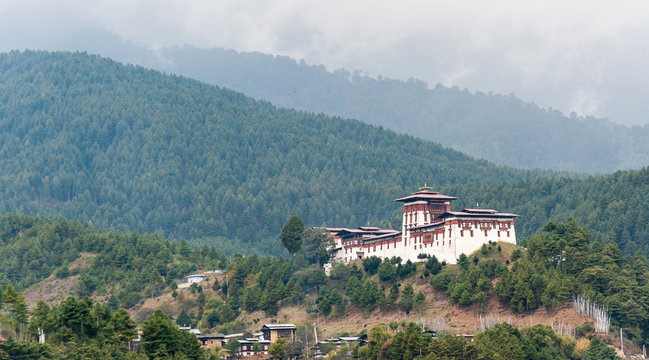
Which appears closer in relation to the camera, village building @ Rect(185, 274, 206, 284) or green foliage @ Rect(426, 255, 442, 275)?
green foliage @ Rect(426, 255, 442, 275)

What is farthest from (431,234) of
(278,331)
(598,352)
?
(598,352)

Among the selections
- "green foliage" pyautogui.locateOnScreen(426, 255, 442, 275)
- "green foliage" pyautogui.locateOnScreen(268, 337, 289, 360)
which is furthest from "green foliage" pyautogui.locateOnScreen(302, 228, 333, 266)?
"green foliage" pyautogui.locateOnScreen(268, 337, 289, 360)

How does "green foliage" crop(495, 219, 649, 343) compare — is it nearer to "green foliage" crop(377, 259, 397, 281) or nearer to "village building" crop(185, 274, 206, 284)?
"green foliage" crop(377, 259, 397, 281)

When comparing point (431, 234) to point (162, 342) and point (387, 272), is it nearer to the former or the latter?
point (387, 272)

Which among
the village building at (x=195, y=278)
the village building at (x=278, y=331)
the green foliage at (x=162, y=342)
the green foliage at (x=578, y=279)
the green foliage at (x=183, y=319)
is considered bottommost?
the green foliage at (x=162, y=342)

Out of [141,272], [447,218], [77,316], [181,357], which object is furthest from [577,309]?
[141,272]

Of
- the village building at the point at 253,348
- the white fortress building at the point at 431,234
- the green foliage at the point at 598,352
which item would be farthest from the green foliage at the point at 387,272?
the green foliage at the point at 598,352

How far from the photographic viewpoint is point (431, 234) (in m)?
168

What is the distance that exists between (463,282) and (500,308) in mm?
6867

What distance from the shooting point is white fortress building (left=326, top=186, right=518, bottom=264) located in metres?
163

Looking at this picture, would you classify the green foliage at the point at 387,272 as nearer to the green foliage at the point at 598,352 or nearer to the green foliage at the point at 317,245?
the green foliage at the point at 317,245

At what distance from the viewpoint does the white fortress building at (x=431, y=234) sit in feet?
536

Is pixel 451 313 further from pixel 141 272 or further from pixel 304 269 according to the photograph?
pixel 141 272

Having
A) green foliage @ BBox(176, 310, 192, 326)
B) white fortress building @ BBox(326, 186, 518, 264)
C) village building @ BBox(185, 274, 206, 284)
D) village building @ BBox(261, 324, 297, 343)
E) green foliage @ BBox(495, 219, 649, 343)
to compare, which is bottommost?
village building @ BBox(261, 324, 297, 343)
